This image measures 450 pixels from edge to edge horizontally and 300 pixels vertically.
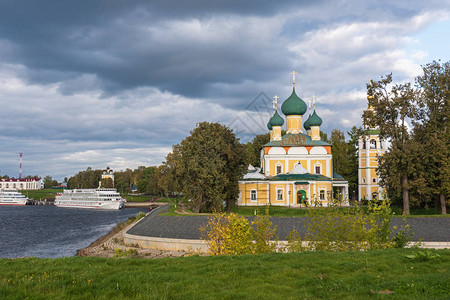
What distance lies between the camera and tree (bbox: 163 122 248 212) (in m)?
37.3

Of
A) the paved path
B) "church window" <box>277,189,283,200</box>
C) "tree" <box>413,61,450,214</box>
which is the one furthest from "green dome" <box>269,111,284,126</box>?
the paved path

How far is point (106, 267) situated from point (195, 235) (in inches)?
637

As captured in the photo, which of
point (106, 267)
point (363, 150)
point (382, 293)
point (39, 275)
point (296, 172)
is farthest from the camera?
point (363, 150)

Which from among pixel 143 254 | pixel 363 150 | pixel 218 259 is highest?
pixel 363 150

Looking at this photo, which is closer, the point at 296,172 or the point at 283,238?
the point at 283,238

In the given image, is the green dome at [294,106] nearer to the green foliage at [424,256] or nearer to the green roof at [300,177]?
the green roof at [300,177]

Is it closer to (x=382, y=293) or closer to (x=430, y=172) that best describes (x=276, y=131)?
(x=430, y=172)

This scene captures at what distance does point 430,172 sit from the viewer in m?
32.2

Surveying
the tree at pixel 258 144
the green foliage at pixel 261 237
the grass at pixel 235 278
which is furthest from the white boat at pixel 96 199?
the grass at pixel 235 278

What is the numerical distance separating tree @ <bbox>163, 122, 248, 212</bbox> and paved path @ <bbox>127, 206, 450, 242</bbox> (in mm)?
7685

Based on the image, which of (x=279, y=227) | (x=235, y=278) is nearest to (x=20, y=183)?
(x=279, y=227)

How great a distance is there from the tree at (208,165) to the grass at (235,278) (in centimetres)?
2638

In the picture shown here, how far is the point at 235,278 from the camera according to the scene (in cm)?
851

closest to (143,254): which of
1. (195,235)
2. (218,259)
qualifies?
(195,235)
